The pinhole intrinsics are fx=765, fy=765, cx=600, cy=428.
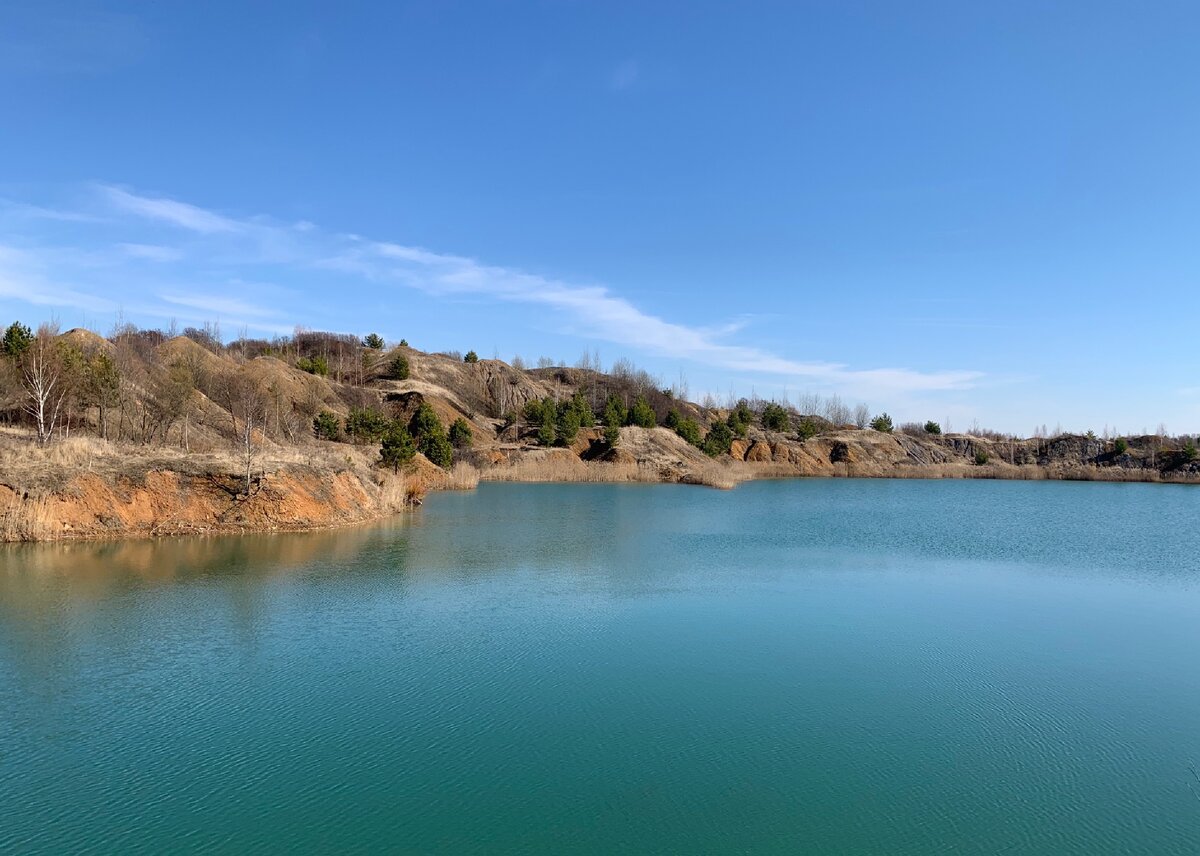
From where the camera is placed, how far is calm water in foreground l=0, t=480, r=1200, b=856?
277 inches

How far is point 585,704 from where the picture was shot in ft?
33.2

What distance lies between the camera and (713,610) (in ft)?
51.4

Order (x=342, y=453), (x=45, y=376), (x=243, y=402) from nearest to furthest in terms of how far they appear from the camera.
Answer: (x=45, y=376)
(x=342, y=453)
(x=243, y=402)

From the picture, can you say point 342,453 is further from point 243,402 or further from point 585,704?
point 585,704

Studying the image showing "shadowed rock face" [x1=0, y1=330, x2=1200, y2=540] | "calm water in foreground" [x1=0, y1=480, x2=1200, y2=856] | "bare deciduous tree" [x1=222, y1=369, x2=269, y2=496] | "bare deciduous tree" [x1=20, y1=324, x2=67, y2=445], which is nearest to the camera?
"calm water in foreground" [x1=0, y1=480, x2=1200, y2=856]

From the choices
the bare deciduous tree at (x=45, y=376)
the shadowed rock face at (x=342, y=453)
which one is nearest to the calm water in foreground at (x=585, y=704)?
the shadowed rock face at (x=342, y=453)

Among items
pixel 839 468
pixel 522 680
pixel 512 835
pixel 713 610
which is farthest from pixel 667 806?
pixel 839 468

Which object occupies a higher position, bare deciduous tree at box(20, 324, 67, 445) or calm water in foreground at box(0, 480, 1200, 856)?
bare deciduous tree at box(20, 324, 67, 445)

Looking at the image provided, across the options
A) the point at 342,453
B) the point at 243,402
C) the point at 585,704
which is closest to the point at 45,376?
the point at 243,402

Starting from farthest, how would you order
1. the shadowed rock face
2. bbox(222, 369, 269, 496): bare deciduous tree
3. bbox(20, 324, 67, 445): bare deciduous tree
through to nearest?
bbox(222, 369, 269, 496): bare deciduous tree
bbox(20, 324, 67, 445): bare deciduous tree
the shadowed rock face

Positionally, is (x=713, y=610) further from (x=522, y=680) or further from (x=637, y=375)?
(x=637, y=375)

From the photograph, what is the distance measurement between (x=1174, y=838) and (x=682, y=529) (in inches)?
897

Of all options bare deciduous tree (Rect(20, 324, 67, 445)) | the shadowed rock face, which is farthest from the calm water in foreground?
bare deciduous tree (Rect(20, 324, 67, 445))

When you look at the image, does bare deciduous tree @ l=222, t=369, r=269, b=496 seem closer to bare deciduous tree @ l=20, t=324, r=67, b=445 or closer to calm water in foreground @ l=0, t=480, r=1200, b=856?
bare deciduous tree @ l=20, t=324, r=67, b=445
